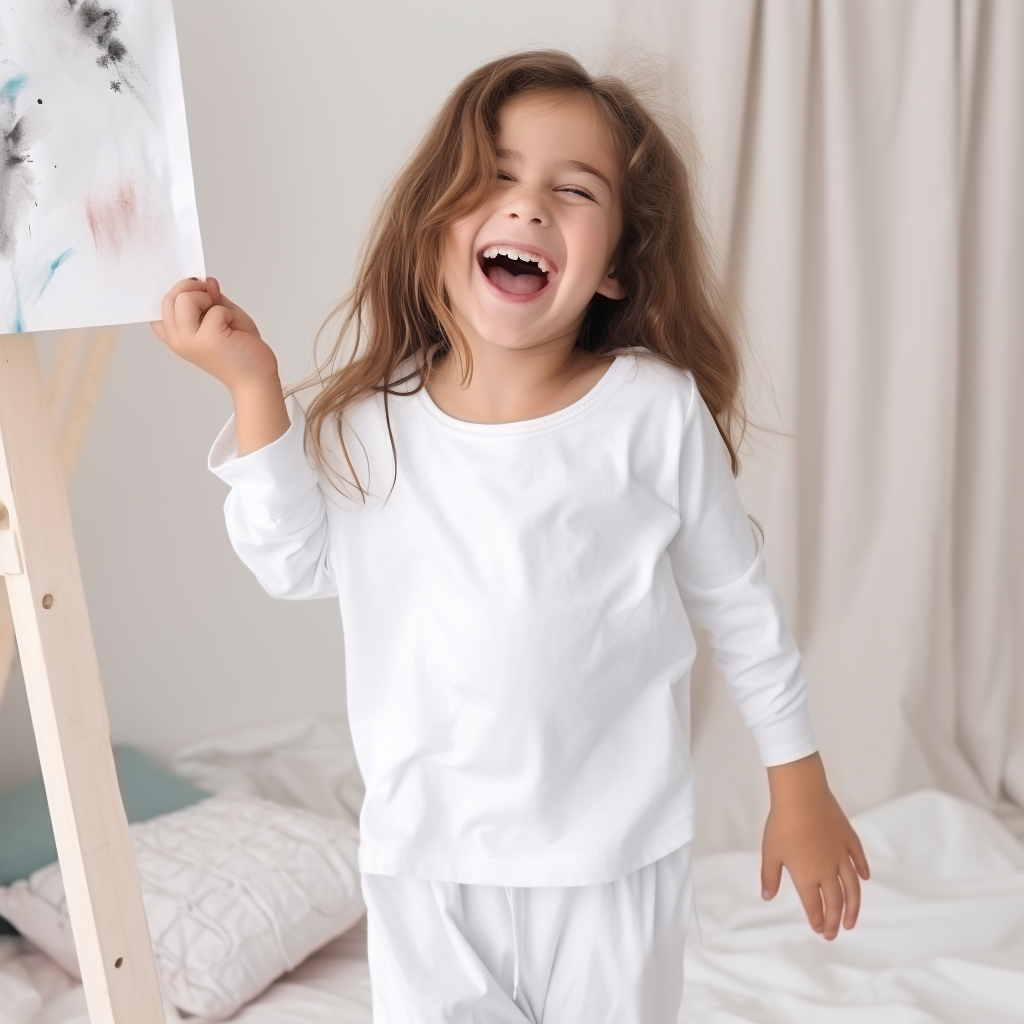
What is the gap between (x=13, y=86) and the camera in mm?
837

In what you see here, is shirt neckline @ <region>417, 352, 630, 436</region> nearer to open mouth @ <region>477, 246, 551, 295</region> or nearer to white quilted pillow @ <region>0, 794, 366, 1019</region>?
open mouth @ <region>477, 246, 551, 295</region>

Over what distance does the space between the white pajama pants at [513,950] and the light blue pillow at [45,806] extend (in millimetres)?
689

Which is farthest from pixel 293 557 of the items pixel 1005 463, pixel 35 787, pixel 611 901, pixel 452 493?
pixel 1005 463

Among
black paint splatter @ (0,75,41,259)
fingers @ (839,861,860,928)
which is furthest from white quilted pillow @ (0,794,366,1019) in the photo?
black paint splatter @ (0,75,41,259)

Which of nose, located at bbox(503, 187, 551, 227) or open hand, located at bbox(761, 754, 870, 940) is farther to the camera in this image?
open hand, located at bbox(761, 754, 870, 940)

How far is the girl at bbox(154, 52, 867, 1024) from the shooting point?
896 mm

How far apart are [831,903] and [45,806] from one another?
1234 millimetres

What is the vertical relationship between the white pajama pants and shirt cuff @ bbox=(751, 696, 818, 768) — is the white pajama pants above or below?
below

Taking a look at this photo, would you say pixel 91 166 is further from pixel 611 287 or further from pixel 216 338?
pixel 611 287

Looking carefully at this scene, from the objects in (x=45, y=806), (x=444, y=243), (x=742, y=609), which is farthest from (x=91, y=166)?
(x=45, y=806)

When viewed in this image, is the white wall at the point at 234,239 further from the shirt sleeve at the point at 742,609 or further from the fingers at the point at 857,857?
the fingers at the point at 857,857

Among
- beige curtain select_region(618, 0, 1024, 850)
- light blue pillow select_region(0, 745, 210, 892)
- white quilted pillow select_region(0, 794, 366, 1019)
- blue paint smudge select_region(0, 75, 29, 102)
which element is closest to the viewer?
blue paint smudge select_region(0, 75, 29, 102)

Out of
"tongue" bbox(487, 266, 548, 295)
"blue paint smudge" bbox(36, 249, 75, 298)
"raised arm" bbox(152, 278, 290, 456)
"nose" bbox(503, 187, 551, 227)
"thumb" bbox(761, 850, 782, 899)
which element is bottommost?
"thumb" bbox(761, 850, 782, 899)

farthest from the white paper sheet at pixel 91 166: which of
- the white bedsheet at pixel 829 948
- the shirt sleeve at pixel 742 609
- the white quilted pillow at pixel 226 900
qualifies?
the white bedsheet at pixel 829 948
